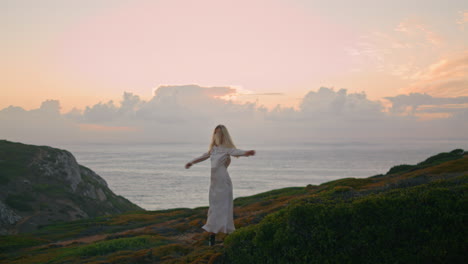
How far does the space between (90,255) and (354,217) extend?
13068 mm

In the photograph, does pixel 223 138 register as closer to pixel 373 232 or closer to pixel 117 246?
pixel 373 232

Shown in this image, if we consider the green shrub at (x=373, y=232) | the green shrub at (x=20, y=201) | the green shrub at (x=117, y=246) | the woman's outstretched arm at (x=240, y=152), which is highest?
the woman's outstretched arm at (x=240, y=152)

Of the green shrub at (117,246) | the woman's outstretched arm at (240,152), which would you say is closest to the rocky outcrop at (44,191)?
the green shrub at (117,246)

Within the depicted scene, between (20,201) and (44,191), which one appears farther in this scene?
(44,191)

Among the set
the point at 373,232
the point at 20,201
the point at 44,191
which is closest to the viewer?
the point at 373,232

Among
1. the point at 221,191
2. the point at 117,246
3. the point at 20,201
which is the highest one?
the point at 221,191

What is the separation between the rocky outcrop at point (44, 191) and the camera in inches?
1634

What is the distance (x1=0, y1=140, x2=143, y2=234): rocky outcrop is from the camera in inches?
1634

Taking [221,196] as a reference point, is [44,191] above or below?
below

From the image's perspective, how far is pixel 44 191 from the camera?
164 feet

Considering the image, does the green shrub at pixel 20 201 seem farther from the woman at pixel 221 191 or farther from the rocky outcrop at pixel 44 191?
the woman at pixel 221 191

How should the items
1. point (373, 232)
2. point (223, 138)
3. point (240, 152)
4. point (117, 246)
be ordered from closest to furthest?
point (373, 232), point (240, 152), point (223, 138), point (117, 246)

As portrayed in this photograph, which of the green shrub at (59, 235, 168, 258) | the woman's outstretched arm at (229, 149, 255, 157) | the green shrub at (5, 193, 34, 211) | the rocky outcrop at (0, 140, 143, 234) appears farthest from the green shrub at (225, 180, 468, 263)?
the green shrub at (5, 193, 34, 211)

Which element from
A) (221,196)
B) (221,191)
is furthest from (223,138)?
(221,196)
